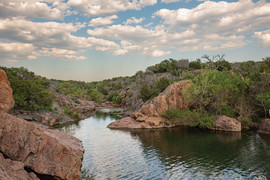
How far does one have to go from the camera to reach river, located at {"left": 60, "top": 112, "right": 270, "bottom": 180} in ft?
72.0

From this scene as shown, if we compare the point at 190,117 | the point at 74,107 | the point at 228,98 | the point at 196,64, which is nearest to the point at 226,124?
the point at 228,98

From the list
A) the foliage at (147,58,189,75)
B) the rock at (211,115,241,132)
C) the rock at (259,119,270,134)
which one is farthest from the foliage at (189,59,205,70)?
the rock at (259,119,270,134)

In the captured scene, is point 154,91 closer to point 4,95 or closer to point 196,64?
point 196,64

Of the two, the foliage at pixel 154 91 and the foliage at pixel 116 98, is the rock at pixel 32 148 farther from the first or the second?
the foliage at pixel 116 98

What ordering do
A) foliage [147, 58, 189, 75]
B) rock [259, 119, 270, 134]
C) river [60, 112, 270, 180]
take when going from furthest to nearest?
foliage [147, 58, 189, 75], rock [259, 119, 270, 134], river [60, 112, 270, 180]

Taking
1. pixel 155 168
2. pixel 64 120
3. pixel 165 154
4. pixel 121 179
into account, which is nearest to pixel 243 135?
pixel 165 154

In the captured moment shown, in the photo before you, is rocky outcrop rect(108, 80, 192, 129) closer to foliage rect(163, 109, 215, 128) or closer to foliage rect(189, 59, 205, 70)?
foliage rect(163, 109, 215, 128)

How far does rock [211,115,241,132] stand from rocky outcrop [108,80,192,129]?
8888 mm

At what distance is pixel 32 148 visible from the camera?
A: 17000 millimetres

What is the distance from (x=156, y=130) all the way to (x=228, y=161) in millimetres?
18986

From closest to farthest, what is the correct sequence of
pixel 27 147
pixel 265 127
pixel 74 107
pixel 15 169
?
1. pixel 15 169
2. pixel 27 147
3. pixel 265 127
4. pixel 74 107

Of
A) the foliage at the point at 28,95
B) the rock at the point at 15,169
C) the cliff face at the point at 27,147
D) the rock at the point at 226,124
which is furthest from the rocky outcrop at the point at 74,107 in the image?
the rock at the point at 15,169

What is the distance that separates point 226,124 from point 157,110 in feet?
45.6

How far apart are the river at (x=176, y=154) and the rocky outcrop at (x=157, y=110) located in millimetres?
4410
